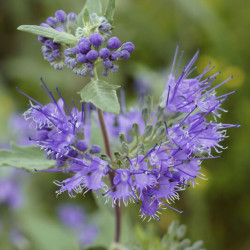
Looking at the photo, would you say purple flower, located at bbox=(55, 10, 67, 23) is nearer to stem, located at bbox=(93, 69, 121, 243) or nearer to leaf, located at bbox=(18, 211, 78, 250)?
stem, located at bbox=(93, 69, 121, 243)

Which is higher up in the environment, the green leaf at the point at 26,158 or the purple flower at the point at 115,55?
the purple flower at the point at 115,55

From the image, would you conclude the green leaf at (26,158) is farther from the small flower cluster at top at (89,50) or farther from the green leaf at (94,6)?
the green leaf at (94,6)

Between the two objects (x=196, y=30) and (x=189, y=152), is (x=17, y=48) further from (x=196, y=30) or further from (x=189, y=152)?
(x=189, y=152)

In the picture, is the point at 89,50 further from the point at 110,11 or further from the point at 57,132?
the point at 57,132

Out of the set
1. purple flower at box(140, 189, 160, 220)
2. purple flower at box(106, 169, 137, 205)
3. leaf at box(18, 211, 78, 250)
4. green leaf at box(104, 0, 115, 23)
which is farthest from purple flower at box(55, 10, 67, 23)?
leaf at box(18, 211, 78, 250)

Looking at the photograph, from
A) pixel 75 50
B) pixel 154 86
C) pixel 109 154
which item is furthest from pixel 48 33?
pixel 154 86

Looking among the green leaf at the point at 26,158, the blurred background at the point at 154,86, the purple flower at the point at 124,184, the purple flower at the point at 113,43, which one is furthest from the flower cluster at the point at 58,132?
the blurred background at the point at 154,86

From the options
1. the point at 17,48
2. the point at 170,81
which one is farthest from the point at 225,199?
the point at 17,48
